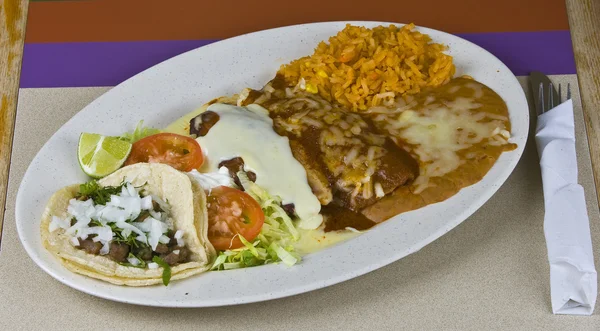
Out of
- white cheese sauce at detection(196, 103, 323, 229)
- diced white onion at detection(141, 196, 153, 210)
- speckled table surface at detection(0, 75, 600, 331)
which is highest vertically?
white cheese sauce at detection(196, 103, 323, 229)

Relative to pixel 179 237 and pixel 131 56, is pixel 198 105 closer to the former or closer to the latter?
pixel 131 56

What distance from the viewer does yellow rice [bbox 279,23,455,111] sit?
493 cm

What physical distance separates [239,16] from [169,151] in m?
1.78

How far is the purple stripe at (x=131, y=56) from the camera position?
554 centimetres

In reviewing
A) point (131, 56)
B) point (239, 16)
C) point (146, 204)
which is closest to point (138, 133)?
point (146, 204)

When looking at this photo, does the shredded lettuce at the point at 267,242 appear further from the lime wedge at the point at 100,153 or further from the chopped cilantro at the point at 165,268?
the lime wedge at the point at 100,153

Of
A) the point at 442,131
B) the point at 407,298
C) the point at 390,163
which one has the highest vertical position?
the point at 442,131

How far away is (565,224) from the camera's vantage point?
171 inches

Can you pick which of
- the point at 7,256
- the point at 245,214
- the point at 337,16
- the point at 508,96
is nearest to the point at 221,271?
the point at 245,214

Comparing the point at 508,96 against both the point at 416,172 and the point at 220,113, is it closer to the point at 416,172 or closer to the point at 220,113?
the point at 416,172

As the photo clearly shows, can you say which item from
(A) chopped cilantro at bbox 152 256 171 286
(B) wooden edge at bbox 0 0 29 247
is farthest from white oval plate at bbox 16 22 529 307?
(B) wooden edge at bbox 0 0 29 247

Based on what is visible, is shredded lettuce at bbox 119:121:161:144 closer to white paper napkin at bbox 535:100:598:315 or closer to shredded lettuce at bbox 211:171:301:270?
shredded lettuce at bbox 211:171:301:270

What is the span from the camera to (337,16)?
6020 millimetres

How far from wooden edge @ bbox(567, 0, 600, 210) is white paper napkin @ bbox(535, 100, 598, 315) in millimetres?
338
